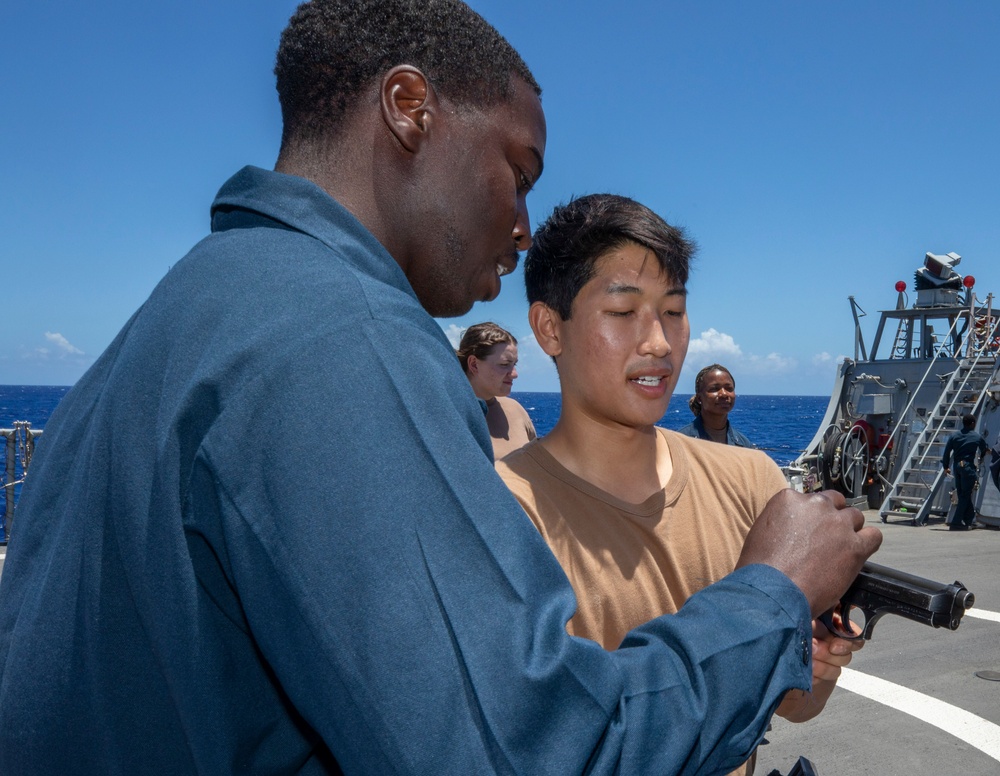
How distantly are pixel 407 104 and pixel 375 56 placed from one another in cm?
10

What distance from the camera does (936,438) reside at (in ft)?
56.3

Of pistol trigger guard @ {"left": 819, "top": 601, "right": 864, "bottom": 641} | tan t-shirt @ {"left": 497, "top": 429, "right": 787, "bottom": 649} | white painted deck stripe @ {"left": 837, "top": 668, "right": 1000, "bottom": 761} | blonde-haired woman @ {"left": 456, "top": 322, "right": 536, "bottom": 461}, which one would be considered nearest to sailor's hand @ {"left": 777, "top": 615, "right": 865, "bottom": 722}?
pistol trigger guard @ {"left": 819, "top": 601, "right": 864, "bottom": 641}

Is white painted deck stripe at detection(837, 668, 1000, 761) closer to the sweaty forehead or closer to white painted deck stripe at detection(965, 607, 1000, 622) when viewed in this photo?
white painted deck stripe at detection(965, 607, 1000, 622)

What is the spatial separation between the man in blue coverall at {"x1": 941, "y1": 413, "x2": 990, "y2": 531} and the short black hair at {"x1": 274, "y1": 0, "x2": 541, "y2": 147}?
15.2m

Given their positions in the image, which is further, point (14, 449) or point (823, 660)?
point (14, 449)

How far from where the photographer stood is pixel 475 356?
6.43 metres

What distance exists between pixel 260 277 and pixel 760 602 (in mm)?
720

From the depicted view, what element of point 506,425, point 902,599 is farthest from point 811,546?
point 506,425

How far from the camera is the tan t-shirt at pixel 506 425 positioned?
598 cm

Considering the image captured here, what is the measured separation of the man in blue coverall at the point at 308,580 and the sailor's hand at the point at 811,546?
0.05 metres

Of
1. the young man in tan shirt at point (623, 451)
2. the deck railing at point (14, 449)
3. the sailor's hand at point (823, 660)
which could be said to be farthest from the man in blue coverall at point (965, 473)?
the sailor's hand at point (823, 660)

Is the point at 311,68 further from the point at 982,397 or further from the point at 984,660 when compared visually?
the point at 982,397

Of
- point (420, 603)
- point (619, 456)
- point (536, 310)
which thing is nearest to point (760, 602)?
point (420, 603)

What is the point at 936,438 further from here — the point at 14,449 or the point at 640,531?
the point at 640,531
